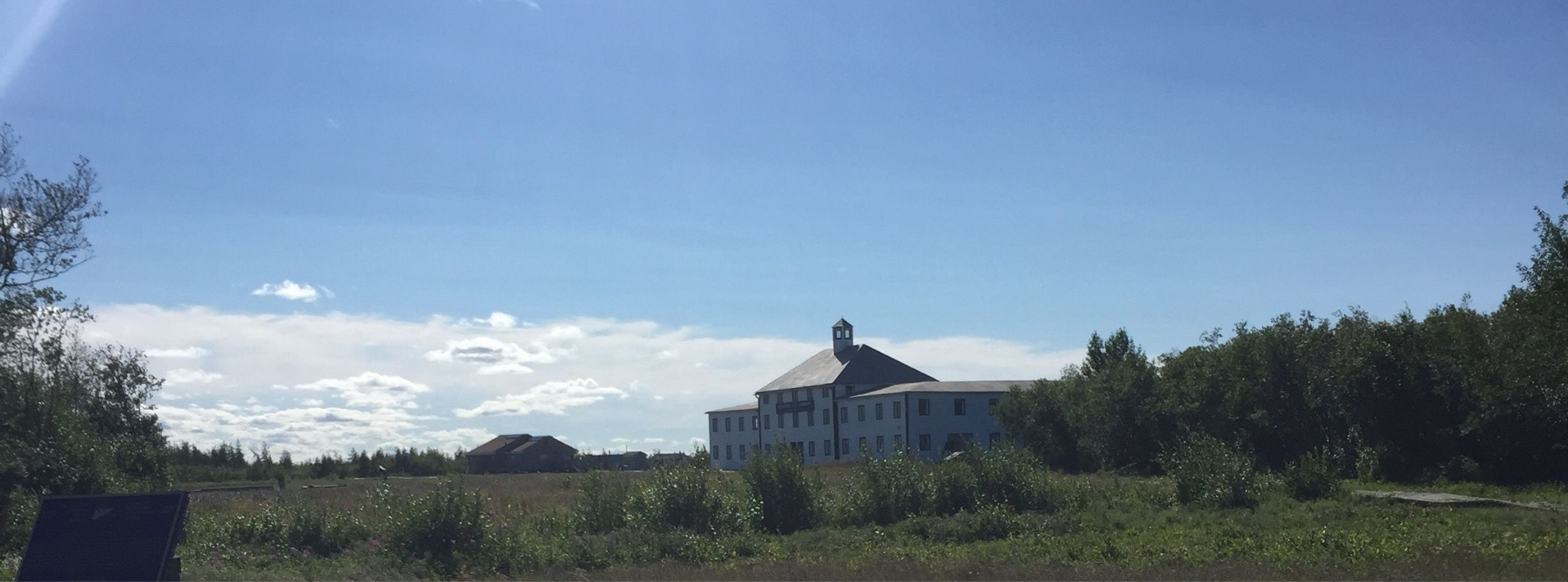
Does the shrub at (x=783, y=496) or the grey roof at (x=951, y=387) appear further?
the grey roof at (x=951, y=387)

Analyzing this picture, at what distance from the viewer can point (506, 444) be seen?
4075 inches

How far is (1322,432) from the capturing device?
34562 millimetres

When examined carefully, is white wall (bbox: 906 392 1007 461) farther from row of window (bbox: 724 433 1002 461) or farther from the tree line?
the tree line

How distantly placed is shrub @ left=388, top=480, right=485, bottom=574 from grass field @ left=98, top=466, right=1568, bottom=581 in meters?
0.08

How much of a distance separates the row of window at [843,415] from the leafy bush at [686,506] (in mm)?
34157

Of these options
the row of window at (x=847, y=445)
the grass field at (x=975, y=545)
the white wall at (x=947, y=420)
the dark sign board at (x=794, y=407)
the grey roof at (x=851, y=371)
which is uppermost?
the grey roof at (x=851, y=371)

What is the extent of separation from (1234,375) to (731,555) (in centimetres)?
2426

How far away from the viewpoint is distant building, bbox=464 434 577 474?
323 feet

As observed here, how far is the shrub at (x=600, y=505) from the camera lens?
74.4 feet

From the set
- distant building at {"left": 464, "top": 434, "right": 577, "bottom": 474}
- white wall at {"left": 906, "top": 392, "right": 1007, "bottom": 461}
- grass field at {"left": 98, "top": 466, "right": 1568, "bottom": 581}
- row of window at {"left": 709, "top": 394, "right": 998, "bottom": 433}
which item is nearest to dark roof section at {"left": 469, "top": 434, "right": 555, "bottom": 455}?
distant building at {"left": 464, "top": 434, "right": 577, "bottom": 474}

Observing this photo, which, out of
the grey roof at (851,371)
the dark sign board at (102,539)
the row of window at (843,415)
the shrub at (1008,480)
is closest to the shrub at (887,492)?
the shrub at (1008,480)

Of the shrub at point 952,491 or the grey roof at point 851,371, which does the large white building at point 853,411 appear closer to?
the grey roof at point 851,371

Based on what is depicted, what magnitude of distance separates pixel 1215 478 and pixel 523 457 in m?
82.6

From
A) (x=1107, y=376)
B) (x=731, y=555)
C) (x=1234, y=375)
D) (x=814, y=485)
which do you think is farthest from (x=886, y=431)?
(x=731, y=555)
